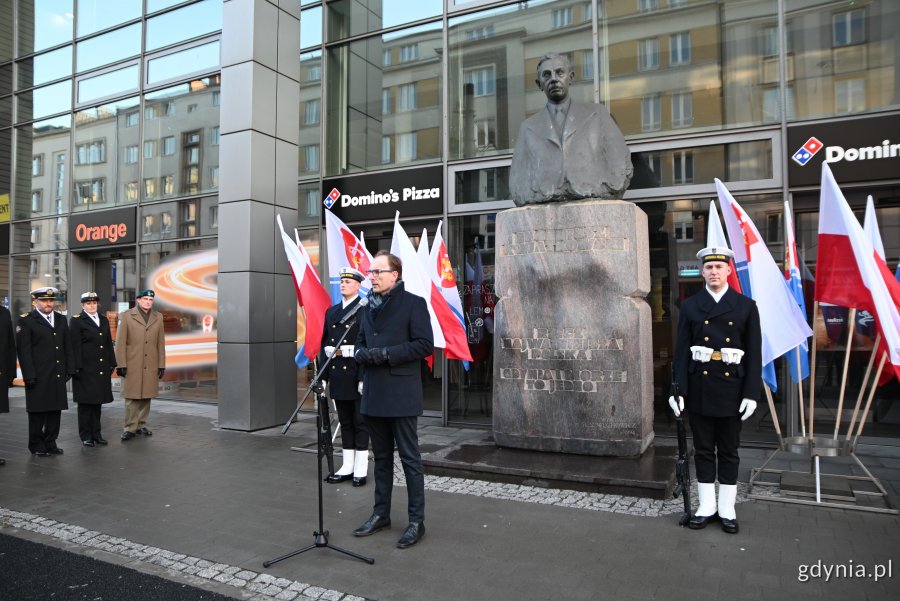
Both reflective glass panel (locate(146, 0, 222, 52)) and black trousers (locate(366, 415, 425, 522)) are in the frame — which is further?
reflective glass panel (locate(146, 0, 222, 52))

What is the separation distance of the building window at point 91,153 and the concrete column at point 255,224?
572 centimetres

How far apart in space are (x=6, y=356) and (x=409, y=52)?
7100mm

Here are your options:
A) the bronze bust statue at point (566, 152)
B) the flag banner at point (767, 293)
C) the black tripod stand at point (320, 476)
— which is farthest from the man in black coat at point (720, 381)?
the black tripod stand at point (320, 476)

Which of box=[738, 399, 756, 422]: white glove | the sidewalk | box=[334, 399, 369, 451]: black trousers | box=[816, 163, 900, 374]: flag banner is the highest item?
box=[816, 163, 900, 374]: flag banner

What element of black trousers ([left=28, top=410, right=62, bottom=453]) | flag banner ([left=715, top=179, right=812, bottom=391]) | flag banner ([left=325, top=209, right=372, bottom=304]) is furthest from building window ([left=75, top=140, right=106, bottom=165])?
flag banner ([left=715, top=179, right=812, bottom=391])

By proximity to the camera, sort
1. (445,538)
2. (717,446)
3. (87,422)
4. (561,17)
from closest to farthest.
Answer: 1. (445,538)
2. (717,446)
3. (87,422)
4. (561,17)

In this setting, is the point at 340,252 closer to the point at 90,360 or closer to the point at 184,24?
the point at 90,360

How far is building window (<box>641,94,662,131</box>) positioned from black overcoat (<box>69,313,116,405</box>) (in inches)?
300

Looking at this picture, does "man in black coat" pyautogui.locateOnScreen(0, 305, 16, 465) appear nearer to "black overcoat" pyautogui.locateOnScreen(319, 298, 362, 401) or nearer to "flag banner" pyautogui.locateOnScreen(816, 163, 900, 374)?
"black overcoat" pyautogui.locateOnScreen(319, 298, 362, 401)

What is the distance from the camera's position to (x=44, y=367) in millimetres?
7836

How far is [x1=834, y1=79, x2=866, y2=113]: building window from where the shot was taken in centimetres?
787

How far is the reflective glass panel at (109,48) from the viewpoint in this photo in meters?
13.2

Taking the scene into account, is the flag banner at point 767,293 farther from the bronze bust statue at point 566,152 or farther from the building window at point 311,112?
the building window at point 311,112

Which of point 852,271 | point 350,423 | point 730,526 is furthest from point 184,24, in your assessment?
point 730,526
